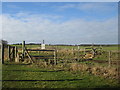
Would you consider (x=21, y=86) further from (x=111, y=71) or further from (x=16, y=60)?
(x=16, y=60)

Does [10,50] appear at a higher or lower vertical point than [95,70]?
higher

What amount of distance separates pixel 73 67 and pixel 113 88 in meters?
4.82

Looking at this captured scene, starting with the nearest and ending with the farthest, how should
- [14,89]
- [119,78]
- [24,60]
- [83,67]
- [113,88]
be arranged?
1. [14,89]
2. [113,88]
3. [119,78]
4. [83,67]
5. [24,60]

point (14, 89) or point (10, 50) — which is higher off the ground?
point (10, 50)

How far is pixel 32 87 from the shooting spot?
681 centimetres

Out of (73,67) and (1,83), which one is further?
(73,67)

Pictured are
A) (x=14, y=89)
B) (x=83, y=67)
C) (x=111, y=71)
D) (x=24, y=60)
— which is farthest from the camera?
(x=24, y=60)

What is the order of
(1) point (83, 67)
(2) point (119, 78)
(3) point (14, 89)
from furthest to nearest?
(1) point (83, 67)
(2) point (119, 78)
(3) point (14, 89)

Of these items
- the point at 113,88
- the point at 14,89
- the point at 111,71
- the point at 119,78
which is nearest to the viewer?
the point at 14,89

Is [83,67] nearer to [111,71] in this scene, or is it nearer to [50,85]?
[111,71]

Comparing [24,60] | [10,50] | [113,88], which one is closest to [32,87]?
[113,88]

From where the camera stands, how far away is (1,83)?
750 centimetres

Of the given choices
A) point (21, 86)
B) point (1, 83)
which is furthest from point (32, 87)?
point (1, 83)

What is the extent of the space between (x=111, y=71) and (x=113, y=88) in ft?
10.9
